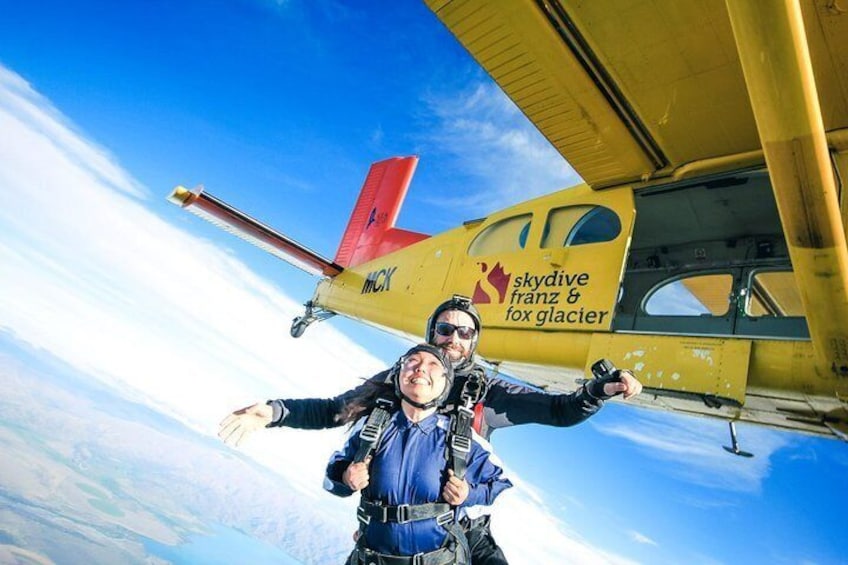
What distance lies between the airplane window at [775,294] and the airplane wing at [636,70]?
367 cm

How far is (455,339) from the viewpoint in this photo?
2477 millimetres

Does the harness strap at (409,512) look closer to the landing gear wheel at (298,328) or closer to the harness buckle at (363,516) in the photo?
the harness buckle at (363,516)

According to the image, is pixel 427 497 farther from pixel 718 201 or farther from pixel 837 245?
pixel 718 201

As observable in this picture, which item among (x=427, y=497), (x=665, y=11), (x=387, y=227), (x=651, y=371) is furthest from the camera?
(x=387, y=227)

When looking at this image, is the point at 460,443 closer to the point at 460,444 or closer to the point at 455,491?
the point at 460,444

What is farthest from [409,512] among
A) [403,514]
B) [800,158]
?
[800,158]

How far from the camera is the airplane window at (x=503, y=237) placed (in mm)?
5797

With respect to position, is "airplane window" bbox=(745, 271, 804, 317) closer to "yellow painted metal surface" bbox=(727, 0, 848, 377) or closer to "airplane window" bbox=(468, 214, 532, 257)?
"airplane window" bbox=(468, 214, 532, 257)

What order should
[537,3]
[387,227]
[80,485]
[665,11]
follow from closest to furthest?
[665,11] → [537,3] → [387,227] → [80,485]

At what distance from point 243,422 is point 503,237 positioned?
487 centimetres

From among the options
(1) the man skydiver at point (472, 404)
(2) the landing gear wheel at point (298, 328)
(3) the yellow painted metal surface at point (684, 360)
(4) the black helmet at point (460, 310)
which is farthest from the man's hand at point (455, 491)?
(2) the landing gear wheel at point (298, 328)

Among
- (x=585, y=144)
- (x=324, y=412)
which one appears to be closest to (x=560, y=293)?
(x=585, y=144)

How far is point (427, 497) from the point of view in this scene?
6.13 feet

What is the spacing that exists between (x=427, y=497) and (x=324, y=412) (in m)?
0.63
